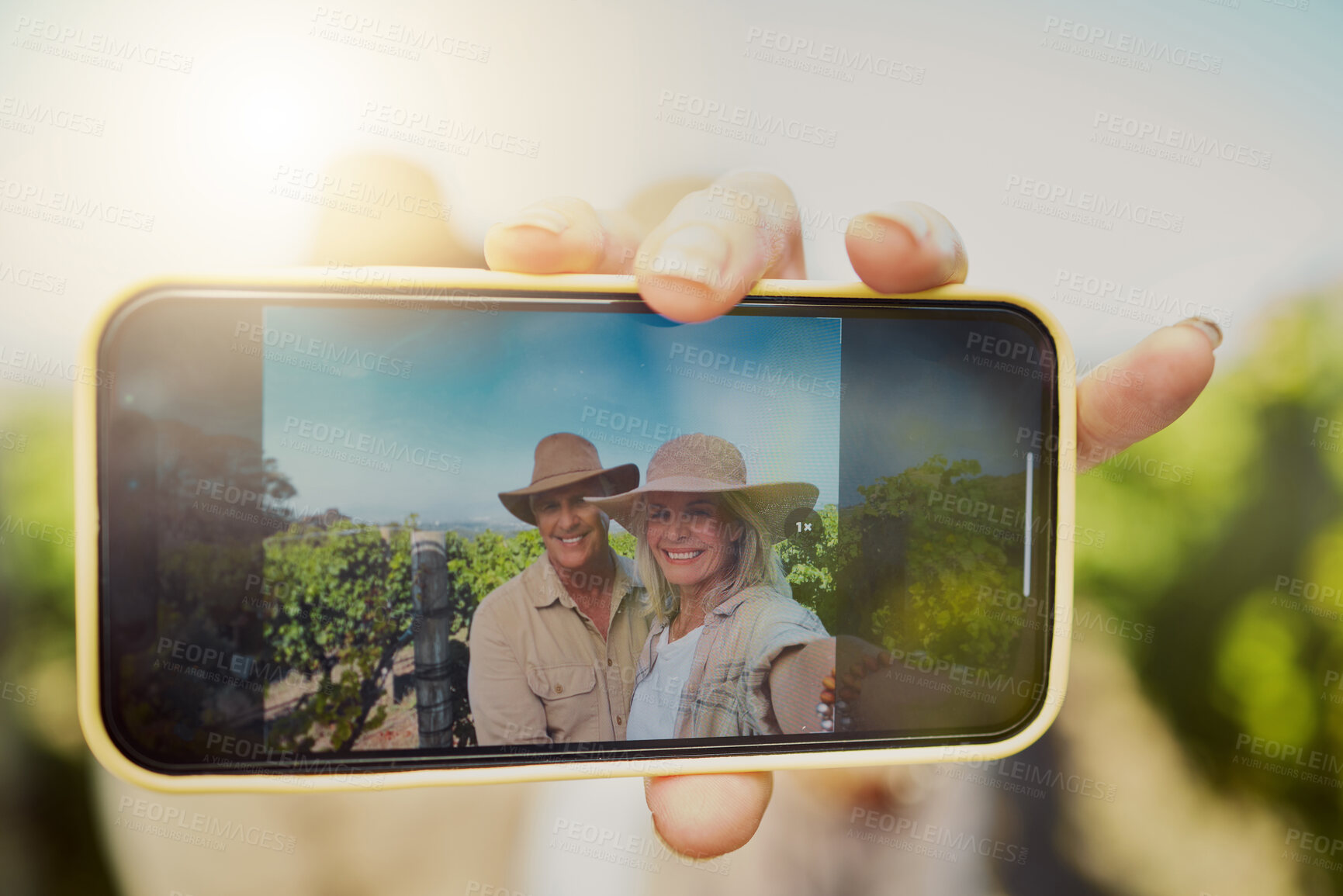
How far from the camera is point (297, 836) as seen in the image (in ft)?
6.64

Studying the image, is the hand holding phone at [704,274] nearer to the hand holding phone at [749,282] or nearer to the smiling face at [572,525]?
the hand holding phone at [749,282]

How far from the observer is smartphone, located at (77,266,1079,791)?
2.10 ft

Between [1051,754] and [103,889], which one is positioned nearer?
[103,889]

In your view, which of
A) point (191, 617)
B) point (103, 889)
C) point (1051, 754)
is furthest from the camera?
point (1051, 754)

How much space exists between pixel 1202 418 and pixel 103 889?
4.33 metres

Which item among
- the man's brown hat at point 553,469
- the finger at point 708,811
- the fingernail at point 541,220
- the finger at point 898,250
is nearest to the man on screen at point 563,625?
the man's brown hat at point 553,469

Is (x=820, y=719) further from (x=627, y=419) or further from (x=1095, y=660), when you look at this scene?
(x=1095, y=660)

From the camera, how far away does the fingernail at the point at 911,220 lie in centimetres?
71

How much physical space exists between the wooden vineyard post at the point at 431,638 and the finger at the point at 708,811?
1.11 ft

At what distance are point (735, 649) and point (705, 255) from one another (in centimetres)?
51

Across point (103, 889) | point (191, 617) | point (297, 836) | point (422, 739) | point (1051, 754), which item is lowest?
point (103, 889)

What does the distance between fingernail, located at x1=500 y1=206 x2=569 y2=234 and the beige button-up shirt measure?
0.44m

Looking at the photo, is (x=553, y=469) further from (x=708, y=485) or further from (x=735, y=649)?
(x=735, y=649)

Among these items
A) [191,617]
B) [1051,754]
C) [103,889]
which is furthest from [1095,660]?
[103,889]
